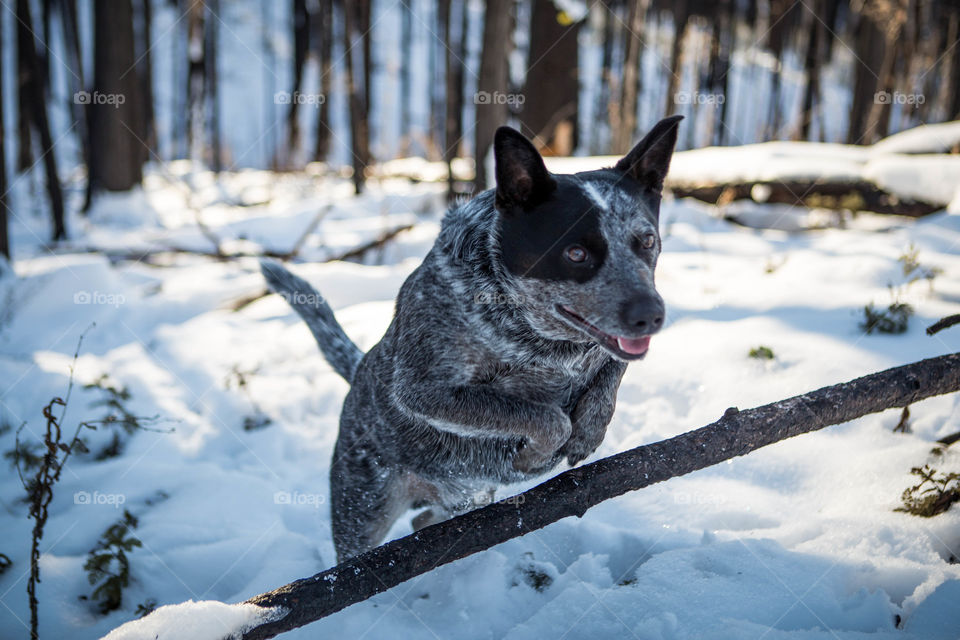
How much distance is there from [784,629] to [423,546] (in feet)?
4.19

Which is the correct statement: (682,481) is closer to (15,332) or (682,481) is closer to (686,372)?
(686,372)

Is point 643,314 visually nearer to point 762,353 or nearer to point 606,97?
point 762,353

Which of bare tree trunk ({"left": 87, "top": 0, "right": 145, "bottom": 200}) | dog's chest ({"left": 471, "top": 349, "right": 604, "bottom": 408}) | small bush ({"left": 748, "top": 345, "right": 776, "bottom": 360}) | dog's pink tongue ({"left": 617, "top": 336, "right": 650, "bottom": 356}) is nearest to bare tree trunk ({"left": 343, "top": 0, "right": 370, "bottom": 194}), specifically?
bare tree trunk ({"left": 87, "top": 0, "right": 145, "bottom": 200})

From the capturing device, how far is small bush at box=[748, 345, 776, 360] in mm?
3812

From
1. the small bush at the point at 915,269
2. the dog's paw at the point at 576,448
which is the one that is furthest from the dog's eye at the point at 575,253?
the small bush at the point at 915,269

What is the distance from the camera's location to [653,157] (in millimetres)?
2576

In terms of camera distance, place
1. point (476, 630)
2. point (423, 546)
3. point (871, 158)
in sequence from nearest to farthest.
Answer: point (423, 546), point (476, 630), point (871, 158)

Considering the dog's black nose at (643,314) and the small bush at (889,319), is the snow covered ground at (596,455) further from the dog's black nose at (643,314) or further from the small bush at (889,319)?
the dog's black nose at (643,314)

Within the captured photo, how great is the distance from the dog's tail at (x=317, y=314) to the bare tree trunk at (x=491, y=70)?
384cm

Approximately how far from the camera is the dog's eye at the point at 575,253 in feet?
7.41

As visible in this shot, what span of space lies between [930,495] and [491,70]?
18.0ft

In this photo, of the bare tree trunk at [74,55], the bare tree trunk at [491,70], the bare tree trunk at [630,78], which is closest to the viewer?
the bare tree trunk at [491,70]

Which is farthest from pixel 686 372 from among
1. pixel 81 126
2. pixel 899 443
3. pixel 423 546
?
pixel 81 126

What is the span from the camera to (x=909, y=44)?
34.0ft
